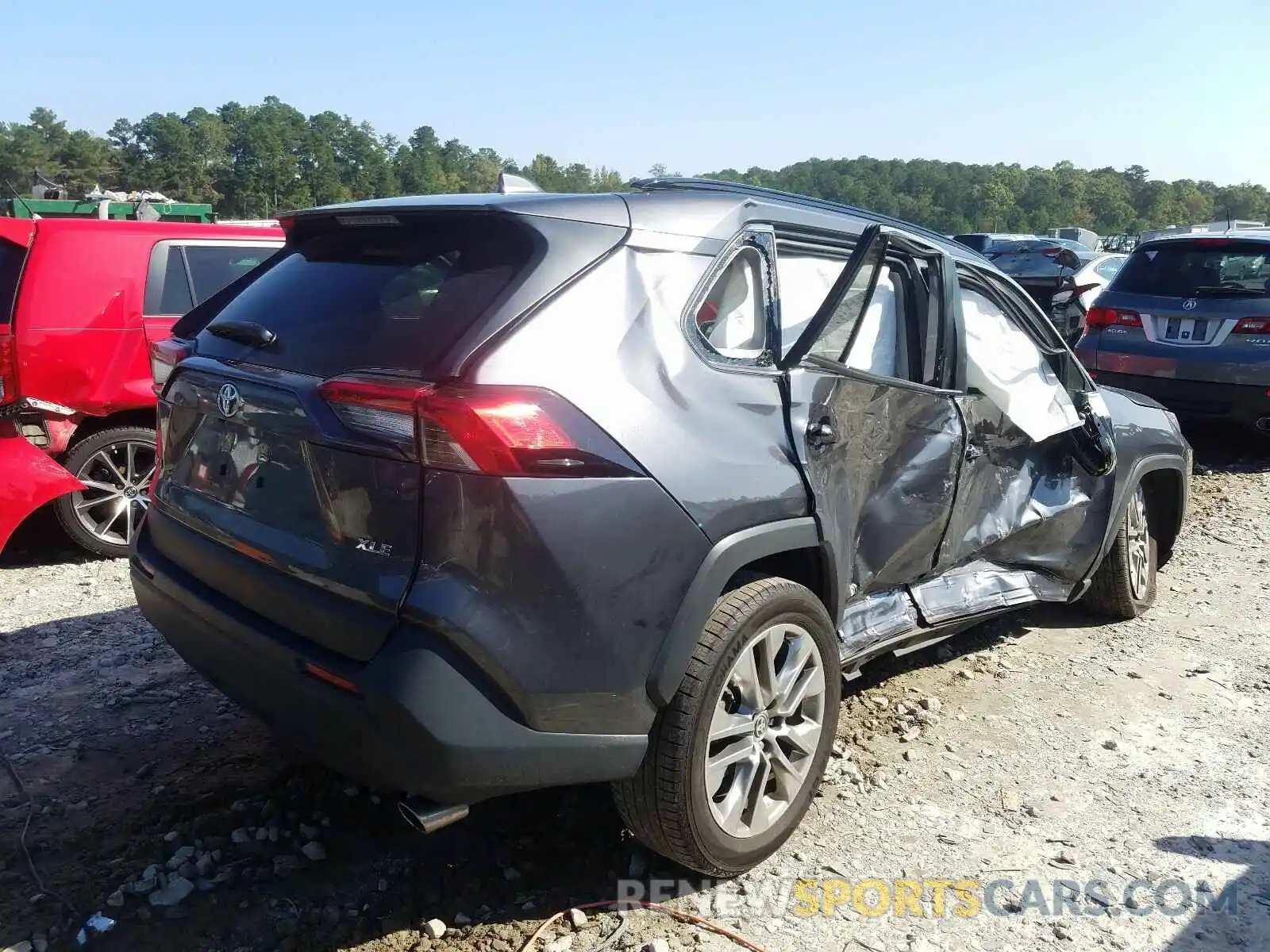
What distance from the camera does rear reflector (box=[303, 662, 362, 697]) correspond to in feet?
7.22

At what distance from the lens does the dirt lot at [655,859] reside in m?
2.59

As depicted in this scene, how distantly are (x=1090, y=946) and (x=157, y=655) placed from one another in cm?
349

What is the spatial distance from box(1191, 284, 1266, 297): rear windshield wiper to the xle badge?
293 inches

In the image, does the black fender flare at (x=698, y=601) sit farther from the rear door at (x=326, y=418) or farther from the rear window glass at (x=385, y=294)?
the rear window glass at (x=385, y=294)

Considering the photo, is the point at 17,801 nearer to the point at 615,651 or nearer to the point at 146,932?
the point at 146,932

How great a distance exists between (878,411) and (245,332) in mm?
1862

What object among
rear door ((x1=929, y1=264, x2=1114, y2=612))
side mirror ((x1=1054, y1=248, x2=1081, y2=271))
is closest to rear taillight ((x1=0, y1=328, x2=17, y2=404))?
rear door ((x1=929, y1=264, x2=1114, y2=612))

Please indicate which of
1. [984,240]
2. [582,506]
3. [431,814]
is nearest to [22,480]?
[431,814]

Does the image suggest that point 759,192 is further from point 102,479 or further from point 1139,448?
point 102,479

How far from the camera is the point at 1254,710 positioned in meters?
3.91

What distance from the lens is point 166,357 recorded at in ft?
9.82

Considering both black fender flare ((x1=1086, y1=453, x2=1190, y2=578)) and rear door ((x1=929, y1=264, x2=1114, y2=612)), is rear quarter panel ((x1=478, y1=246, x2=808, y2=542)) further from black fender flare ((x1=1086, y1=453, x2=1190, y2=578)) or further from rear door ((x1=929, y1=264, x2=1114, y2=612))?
black fender flare ((x1=1086, y1=453, x2=1190, y2=578))

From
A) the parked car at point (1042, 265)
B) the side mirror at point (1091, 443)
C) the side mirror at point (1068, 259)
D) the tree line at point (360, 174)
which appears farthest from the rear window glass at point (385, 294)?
the tree line at point (360, 174)

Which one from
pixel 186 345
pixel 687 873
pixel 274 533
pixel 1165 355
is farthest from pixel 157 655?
pixel 1165 355
